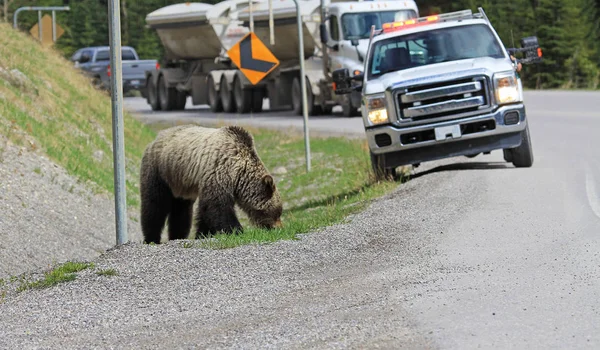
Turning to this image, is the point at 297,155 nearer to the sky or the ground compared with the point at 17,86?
nearer to the ground

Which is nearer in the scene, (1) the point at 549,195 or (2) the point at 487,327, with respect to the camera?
(2) the point at 487,327

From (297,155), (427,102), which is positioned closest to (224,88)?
(297,155)

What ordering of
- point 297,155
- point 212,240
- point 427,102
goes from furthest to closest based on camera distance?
1. point 297,155
2. point 427,102
3. point 212,240

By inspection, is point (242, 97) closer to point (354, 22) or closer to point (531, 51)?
point (354, 22)

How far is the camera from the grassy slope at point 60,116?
18.9m

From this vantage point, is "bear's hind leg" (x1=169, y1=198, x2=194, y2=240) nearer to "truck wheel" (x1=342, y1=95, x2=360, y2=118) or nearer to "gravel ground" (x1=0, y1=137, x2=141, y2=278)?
"gravel ground" (x1=0, y1=137, x2=141, y2=278)

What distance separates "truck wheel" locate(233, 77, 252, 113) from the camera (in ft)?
130

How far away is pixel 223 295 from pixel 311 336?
1.86 metres

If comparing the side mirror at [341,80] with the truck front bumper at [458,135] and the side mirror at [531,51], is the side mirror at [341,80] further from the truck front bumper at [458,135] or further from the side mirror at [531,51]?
the side mirror at [531,51]

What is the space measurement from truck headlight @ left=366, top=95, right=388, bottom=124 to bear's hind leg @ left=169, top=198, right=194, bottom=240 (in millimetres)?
3172

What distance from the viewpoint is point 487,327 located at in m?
6.94

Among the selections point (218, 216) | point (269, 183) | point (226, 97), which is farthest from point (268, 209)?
point (226, 97)

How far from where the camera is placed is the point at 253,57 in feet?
76.6

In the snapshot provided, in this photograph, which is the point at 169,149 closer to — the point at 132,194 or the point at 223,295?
the point at 223,295
